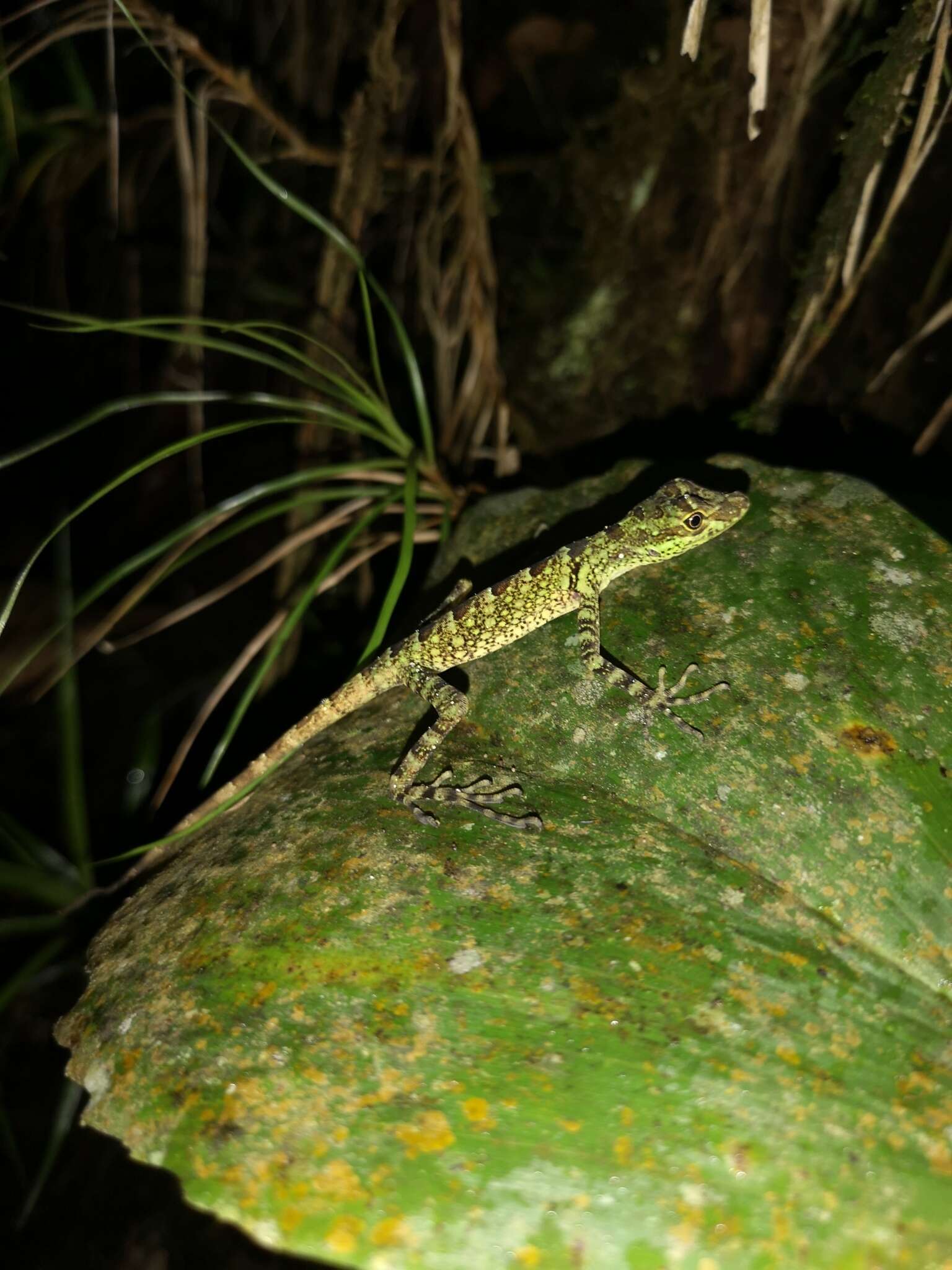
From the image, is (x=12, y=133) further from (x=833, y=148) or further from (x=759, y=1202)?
(x=759, y=1202)

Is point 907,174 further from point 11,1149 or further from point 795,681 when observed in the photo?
point 11,1149

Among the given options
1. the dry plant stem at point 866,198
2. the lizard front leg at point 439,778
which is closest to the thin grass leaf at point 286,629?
the lizard front leg at point 439,778

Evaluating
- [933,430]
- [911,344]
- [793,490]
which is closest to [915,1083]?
[793,490]

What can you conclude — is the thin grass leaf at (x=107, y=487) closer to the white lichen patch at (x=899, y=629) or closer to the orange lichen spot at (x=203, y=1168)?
the orange lichen spot at (x=203, y=1168)

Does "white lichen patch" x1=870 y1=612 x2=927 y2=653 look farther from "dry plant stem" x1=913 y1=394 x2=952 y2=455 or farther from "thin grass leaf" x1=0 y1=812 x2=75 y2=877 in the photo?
"thin grass leaf" x1=0 y1=812 x2=75 y2=877

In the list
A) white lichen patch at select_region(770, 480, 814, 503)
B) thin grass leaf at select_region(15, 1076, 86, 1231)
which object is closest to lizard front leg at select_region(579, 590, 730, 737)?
white lichen patch at select_region(770, 480, 814, 503)

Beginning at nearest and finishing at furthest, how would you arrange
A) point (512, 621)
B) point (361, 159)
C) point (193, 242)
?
point (512, 621) < point (193, 242) < point (361, 159)
